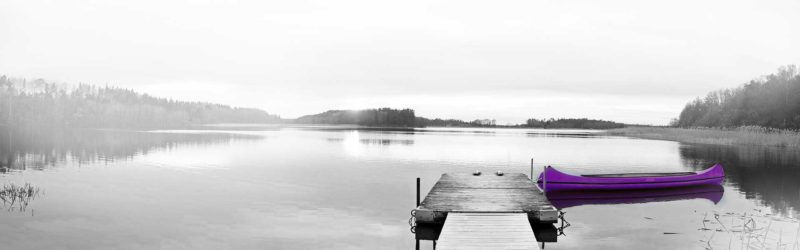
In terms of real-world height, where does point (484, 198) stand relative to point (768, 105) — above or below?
below

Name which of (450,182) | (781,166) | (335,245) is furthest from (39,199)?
(781,166)

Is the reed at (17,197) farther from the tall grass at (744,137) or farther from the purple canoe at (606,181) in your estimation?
the tall grass at (744,137)

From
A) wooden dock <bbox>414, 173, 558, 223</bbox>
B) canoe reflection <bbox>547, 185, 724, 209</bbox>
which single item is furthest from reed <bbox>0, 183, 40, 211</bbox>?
canoe reflection <bbox>547, 185, 724, 209</bbox>

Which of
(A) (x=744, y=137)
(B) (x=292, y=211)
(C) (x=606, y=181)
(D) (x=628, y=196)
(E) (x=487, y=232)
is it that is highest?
(A) (x=744, y=137)

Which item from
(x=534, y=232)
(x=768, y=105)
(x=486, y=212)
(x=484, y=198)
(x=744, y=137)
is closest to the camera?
(x=486, y=212)

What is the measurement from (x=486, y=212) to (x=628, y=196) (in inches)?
531

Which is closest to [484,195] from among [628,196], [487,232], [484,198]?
[484,198]

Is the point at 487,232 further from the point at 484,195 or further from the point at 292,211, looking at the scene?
the point at 292,211

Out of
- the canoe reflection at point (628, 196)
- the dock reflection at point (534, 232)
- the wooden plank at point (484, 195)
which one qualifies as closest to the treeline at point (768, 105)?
the canoe reflection at point (628, 196)

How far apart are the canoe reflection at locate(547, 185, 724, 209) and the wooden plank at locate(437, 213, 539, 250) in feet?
27.5

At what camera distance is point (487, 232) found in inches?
611

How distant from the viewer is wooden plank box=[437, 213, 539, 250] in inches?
550

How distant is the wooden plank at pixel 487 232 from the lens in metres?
14.0

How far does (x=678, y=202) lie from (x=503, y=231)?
15911 mm
